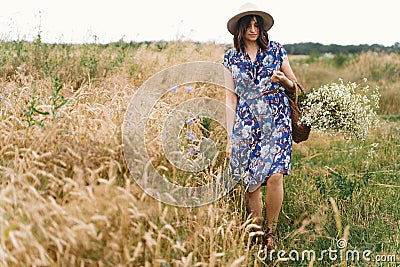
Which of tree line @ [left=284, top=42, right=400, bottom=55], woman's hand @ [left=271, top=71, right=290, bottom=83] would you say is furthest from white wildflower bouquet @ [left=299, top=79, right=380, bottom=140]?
tree line @ [left=284, top=42, right=400, bottom=55]

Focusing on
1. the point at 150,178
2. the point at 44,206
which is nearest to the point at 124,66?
the point at 150,178

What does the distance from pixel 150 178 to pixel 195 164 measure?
2.42ft

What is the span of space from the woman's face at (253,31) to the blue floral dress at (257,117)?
14cm

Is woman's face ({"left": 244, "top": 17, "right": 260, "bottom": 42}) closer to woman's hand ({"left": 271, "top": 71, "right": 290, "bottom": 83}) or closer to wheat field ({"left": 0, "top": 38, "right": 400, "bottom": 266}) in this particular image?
woman's hand ({"left": 271, "top": 71, "right": 290, "bottom": 83})

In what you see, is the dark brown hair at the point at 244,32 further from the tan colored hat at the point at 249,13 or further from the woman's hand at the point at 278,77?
the woman's hand at the point at 278,77

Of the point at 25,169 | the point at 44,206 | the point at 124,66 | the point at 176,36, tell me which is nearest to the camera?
the point at 44,206

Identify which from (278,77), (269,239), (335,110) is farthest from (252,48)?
(269,239)

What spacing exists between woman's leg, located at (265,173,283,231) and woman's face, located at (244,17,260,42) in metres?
1.23

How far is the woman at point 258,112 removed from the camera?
4398 millimetres

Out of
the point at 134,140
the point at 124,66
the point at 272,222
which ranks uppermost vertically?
the point at 124,66

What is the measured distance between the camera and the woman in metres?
4.40

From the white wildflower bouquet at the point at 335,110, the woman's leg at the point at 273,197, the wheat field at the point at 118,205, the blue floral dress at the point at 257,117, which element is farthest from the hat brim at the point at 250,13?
the woman's leg at the point at 273,197

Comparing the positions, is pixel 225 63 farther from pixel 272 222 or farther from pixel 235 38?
pixel 272 222

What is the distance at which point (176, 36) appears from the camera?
9.66 m
